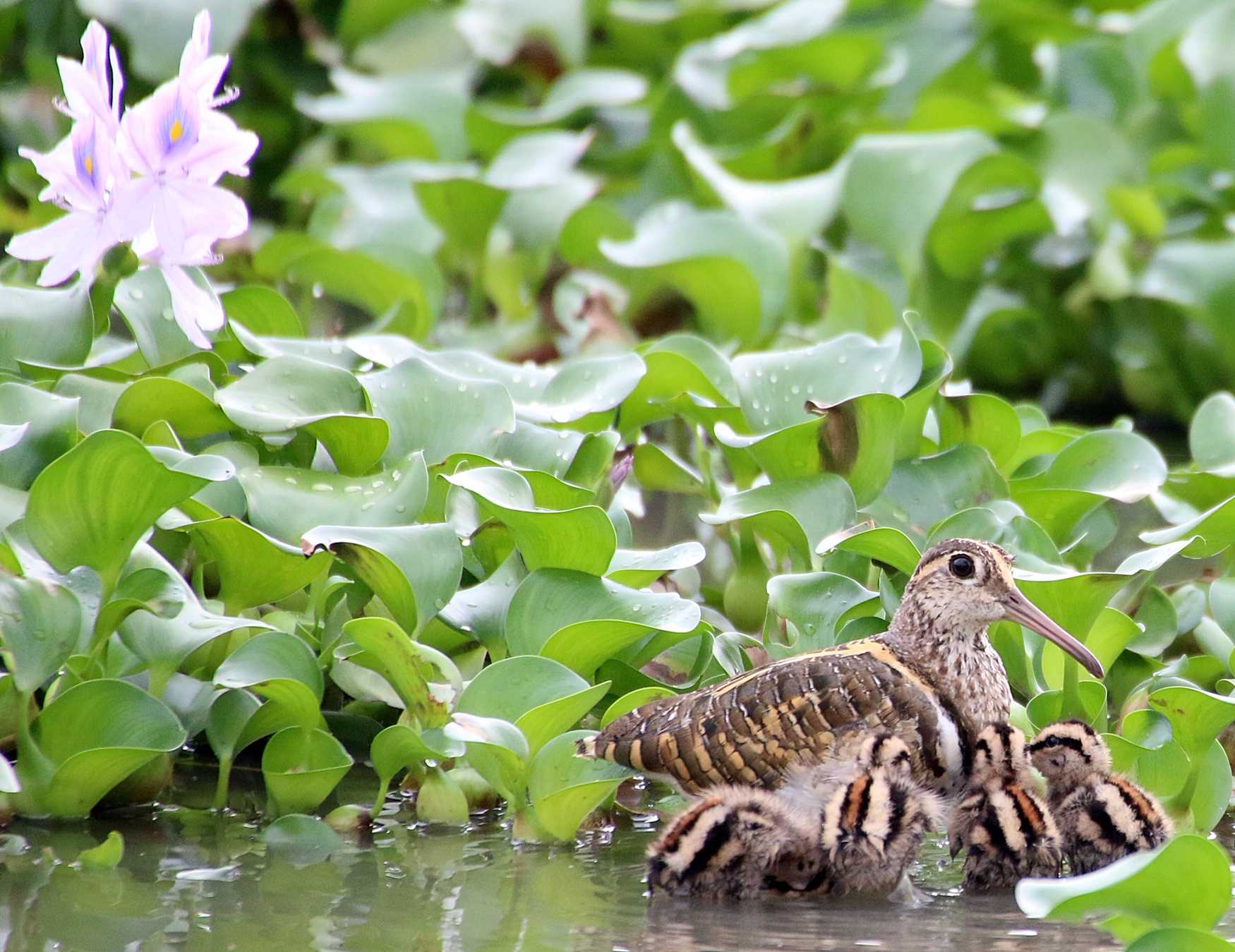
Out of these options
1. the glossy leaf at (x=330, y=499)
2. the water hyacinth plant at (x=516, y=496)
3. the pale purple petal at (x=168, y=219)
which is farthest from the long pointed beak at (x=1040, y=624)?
the pale purple petal at (x=168, y=219)

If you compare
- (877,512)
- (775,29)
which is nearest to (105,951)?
(877,512)

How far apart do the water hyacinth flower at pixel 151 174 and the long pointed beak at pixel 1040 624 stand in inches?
71.0

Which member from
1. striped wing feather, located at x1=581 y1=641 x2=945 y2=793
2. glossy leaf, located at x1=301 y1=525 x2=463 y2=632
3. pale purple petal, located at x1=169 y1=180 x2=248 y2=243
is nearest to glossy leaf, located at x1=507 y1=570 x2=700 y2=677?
glossy leaf, located at x1=301 y1=525 x2=463 y2=632

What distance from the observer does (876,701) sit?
3471 millimetres

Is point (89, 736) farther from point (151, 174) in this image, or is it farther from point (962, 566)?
point (962, 566)

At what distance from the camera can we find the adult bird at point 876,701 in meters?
3.46

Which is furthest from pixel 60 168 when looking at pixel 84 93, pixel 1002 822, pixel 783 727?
pixel 1002 822

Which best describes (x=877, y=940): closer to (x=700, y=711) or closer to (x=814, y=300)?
(x=700, y=711)

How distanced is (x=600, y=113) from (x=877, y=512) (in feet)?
13.6

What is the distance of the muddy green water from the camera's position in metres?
3.10

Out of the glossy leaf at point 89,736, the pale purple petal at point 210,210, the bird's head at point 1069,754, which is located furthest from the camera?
the pale purple petal at point 210,210

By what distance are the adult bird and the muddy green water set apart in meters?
0.23

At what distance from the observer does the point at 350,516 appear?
3914 millimetres

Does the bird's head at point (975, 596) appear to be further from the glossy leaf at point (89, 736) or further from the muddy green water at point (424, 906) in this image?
the glossy leaf at point (89, 736)
